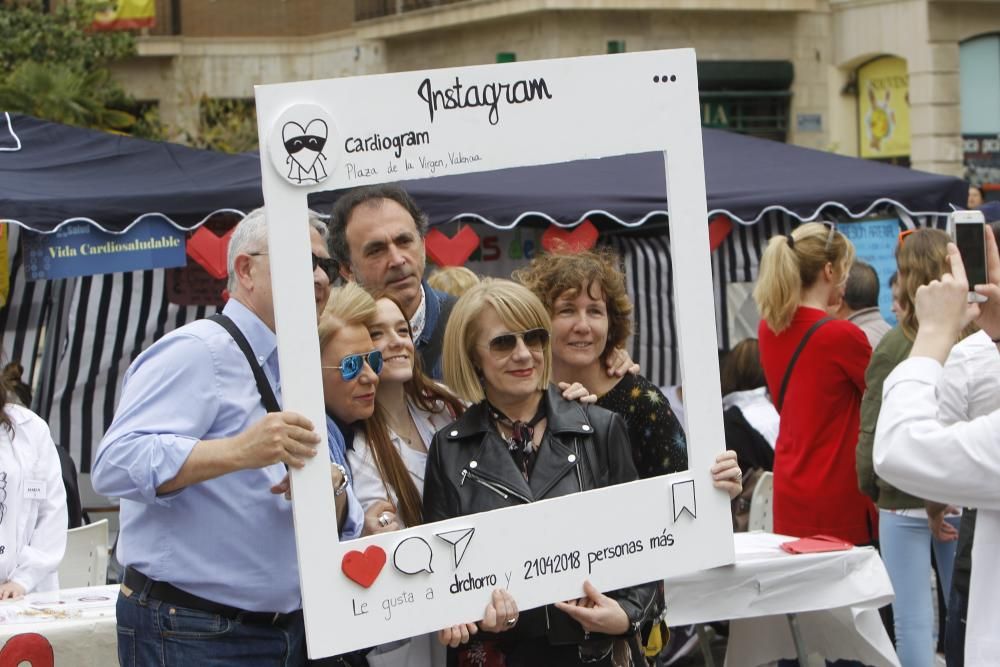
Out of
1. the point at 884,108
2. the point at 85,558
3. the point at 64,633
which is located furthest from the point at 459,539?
the point at 884,108

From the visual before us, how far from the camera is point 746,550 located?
470cm

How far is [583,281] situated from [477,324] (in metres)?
0.66

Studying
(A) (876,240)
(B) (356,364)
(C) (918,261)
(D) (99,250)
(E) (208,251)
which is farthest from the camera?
(A) (876,240)

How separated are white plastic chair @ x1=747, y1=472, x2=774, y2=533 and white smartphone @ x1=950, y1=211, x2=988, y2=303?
3.63 m

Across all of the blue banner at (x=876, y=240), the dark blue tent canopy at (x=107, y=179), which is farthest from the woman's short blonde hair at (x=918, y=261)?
the blue banner at (x=876, y=240)

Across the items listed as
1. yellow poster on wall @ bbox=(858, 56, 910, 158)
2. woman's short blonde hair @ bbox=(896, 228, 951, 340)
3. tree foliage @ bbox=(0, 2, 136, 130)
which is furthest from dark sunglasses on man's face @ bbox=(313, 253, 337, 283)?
yellow poster on wall @ bbox=(858, 56, 910, 158)

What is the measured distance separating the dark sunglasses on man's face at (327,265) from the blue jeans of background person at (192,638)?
0.73 m

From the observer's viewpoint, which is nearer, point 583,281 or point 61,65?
point 583,281

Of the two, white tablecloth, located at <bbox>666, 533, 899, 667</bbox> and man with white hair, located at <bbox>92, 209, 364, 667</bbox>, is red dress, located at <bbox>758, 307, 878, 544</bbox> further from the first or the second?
man with white hair, located at <bbox>92, 209, 364, 667</bbox>

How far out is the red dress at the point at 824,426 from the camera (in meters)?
5.23

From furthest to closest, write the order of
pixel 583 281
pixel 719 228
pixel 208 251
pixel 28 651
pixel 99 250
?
pixel 719 228, pixel 208 251, pixel 99 250, pixel 28 651, pixel 583 281

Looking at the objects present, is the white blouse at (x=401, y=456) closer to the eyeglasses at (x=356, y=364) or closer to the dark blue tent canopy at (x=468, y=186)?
the eyeglasses at (x=356, y=364)

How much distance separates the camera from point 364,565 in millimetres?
2525

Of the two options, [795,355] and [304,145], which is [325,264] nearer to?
[304,145]
